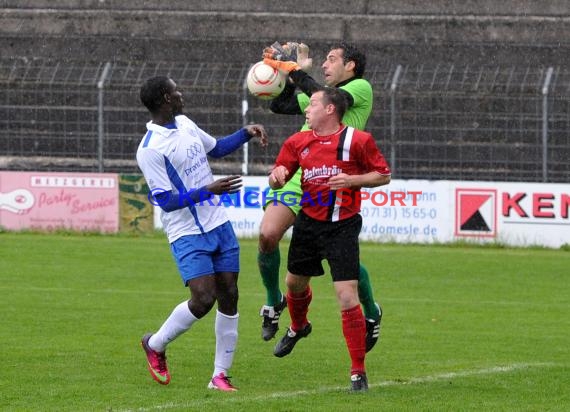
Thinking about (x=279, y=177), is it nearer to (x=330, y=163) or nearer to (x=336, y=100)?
(x=330, y=163)

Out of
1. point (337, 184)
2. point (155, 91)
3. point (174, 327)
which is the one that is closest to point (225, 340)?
point (174, 327)

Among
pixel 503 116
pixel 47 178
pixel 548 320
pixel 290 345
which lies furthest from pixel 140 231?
pixel 290 345

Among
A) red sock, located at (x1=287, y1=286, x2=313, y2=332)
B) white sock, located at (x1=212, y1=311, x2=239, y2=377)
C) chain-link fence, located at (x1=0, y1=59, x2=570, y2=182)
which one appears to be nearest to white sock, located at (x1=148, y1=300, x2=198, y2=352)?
white sock, located at (x1=212, y1=311, x2=239, y2=377)

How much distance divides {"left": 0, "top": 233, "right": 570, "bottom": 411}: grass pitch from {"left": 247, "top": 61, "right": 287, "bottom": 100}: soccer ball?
2088 millimetres

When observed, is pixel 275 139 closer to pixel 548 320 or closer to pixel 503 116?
pixel 503 116

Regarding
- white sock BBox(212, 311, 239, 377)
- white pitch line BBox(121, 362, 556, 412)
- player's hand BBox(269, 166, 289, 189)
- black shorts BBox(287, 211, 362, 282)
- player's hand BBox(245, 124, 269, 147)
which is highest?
player's hand BBox(245, 124, 269, 147)

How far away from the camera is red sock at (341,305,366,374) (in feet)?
27.9

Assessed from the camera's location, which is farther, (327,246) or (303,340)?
(303,340)

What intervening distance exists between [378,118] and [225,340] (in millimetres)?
A: 12551

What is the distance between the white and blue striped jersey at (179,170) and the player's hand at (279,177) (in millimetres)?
415

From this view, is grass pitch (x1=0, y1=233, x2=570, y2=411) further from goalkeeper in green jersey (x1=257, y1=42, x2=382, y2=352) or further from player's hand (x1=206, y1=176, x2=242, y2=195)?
player's hand (x1=206, y1=176, x2=242, y2=195)

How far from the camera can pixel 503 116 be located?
66.8 ft

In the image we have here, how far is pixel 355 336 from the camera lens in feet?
28.0

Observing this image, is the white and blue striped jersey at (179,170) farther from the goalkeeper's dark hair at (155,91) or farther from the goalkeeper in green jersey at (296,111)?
the goalkeeper in green jersey at (296,111)
